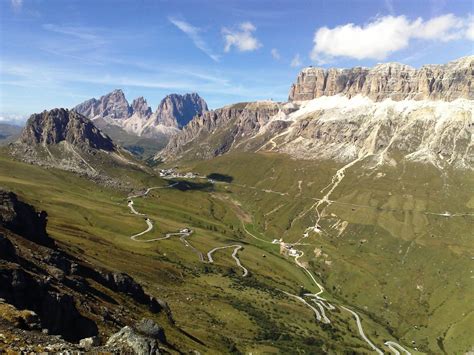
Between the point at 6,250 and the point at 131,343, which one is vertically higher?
the point at 6,250

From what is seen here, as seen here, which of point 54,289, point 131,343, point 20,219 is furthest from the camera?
point 20,219

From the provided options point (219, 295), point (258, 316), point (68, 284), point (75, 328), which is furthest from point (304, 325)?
point (75, 328)

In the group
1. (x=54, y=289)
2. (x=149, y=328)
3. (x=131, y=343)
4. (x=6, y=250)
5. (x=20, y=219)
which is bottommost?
(x=149, y=328)

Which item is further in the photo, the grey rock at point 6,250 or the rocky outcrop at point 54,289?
the grey rock at point 6,250

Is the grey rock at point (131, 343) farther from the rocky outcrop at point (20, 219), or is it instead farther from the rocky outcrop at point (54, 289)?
the rocky outcrop at point (20, 219)

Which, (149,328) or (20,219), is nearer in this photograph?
(149,328)

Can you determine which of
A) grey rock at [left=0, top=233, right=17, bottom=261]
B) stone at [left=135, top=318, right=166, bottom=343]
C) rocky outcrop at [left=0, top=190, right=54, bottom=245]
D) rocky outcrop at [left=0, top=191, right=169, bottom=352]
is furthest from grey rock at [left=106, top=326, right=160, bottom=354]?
rocky outcrop at [left=0, top=190, right=54, bottom=245]

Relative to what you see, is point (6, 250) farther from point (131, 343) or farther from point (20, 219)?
point (131, 343)

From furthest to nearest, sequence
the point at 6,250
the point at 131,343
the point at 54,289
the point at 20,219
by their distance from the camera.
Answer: the point at 20,219 < the point at 6,250 < the point at 54,289 < the point at 131,343

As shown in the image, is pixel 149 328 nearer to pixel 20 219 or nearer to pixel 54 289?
pixel 54 289

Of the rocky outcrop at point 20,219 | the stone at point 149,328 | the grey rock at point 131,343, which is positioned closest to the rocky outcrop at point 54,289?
the rocky outcrop at point 20,219

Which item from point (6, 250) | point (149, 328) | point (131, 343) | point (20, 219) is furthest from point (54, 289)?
point (20, 219)
